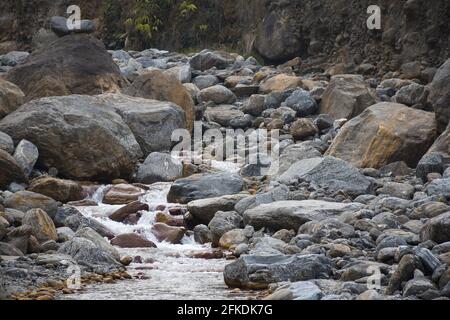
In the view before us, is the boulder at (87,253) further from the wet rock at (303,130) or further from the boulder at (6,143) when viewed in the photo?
the wet rock at (303,130)

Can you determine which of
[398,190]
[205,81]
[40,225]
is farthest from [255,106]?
[40,225]

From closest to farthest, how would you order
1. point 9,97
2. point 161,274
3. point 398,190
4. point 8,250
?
1. point 8,250
2. point 161,274
3. point 398,190
4. point 9,97

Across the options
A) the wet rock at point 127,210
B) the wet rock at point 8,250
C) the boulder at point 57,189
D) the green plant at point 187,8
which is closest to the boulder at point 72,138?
the boulder at point 57,189

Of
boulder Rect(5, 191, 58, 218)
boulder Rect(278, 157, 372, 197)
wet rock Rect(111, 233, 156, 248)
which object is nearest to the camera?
wet rock Rect(111, 233, 156, 248)

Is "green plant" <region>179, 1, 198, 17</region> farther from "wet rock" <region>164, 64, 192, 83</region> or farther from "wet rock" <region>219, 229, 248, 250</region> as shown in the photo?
"wet rock" <region>219, 229, 248, 250</region>

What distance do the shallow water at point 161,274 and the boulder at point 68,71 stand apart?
4262 mm

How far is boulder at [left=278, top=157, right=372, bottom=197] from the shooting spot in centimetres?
1096

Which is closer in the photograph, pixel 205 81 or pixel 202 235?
pixel 202 235

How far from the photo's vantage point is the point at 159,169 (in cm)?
1300

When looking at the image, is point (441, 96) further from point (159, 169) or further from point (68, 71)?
point (68, 71)

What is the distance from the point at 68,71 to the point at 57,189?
173 inches

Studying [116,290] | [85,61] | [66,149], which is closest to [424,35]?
[85,61]

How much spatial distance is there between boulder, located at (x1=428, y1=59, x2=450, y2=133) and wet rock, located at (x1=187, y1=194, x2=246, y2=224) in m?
3.24

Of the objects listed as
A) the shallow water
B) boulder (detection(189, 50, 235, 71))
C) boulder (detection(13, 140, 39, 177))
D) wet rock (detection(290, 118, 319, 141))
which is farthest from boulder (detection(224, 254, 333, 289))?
boulder (detection(189, 50, 235, 71))
